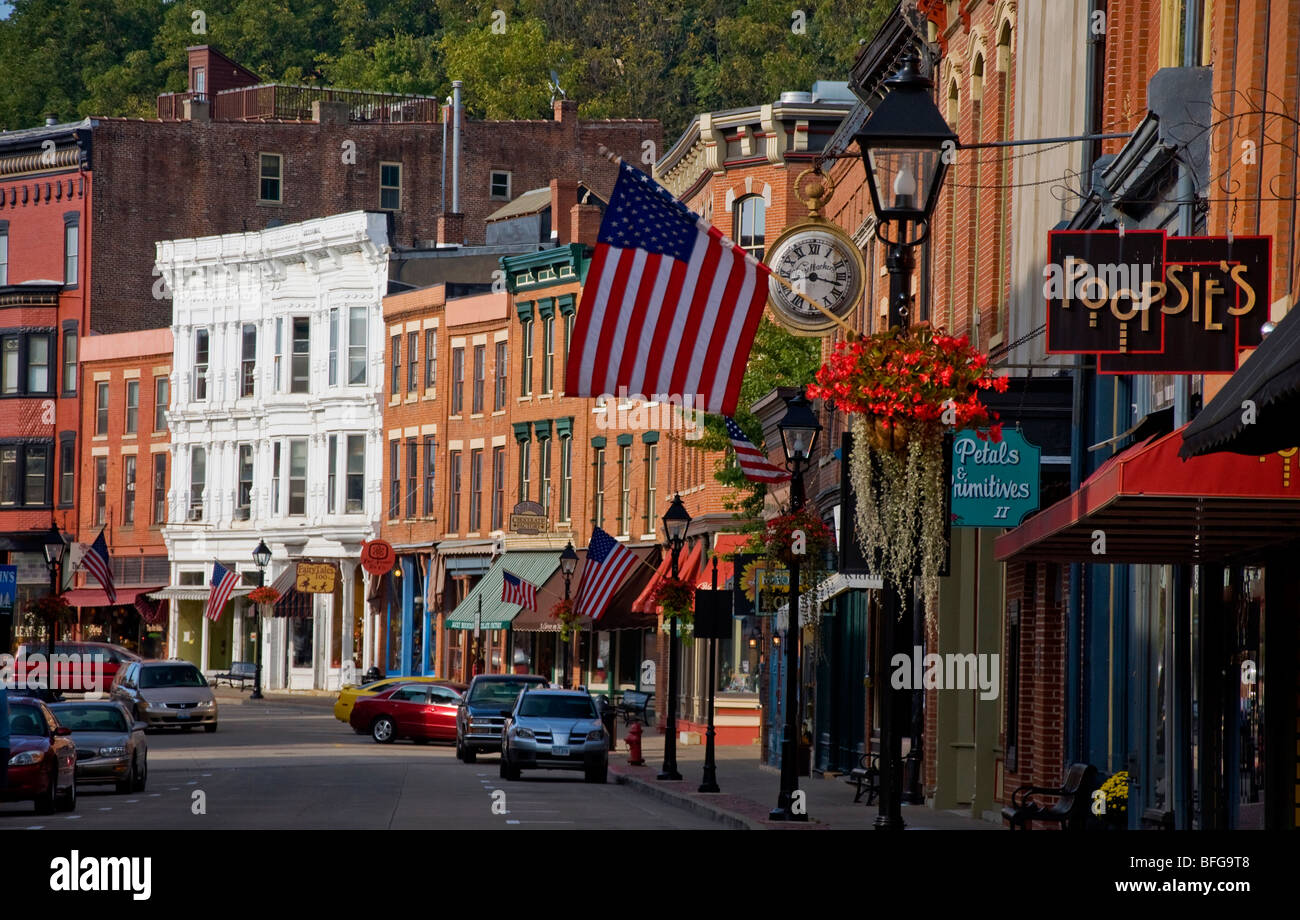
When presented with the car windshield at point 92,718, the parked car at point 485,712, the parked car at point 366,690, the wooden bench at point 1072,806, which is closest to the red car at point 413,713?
the parked car at point 366,690

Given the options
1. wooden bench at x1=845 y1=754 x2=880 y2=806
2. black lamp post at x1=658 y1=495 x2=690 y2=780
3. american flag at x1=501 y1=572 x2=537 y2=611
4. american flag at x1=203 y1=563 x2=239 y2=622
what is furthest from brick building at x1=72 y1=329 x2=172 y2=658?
wooden bench at x1=845 y1=754 x2=880 y2=806

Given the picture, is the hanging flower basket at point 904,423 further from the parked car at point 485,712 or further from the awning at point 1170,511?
the parked car at point 485,712

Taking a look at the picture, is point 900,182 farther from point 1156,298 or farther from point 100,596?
point 100,596

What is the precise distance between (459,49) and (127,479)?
2180cm

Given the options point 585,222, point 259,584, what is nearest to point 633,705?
point 585,222

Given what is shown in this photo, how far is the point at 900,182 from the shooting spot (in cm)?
1566

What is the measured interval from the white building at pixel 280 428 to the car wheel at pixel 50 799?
145 feet

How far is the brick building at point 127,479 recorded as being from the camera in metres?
78.4

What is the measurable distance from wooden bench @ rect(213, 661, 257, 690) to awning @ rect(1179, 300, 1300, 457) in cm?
6269

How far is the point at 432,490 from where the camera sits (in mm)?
Answer: 67875

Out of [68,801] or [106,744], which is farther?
[106,744]
